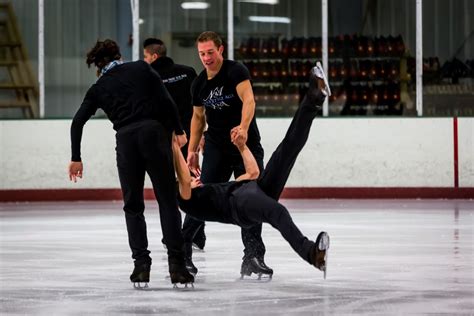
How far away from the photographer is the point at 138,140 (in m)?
8.20

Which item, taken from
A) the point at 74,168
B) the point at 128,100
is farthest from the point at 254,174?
the point at 74,168

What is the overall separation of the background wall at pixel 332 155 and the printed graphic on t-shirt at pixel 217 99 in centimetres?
990

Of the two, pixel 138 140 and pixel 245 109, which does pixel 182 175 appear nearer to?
pixel 138 140

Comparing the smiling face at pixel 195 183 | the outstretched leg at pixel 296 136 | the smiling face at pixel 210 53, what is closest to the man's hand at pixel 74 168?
the smiling face at pixel 195 183

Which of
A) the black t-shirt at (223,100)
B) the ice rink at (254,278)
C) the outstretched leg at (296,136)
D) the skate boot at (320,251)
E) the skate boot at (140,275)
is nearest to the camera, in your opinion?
the ice rink at (254,278)

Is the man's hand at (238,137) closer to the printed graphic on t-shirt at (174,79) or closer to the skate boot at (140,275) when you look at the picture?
the skate boot at (140,275)

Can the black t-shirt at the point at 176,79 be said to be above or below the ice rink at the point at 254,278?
above

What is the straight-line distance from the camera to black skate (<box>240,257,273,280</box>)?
875 cm

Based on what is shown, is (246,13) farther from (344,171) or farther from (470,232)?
(470,232)

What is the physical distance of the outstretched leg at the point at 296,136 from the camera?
25.9 ft

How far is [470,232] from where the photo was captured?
42.0 ft

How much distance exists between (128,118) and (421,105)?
11.5 m

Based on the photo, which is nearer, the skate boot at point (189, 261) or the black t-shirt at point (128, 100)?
the black t-shirt at point (128, 100)

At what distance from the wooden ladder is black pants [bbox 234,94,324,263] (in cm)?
1177
